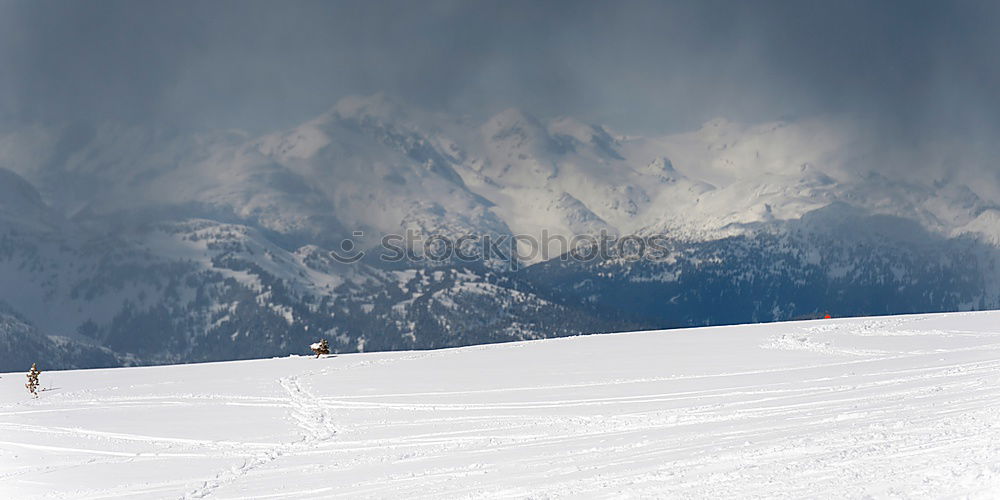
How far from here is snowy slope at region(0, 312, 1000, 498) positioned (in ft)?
76.8

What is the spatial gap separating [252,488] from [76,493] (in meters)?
5.62

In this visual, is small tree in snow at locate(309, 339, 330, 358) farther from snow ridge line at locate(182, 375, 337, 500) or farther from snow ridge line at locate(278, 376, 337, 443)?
snow ridge line at locate(278, 376, 337, 443)

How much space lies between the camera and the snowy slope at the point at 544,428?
23406 millimetres

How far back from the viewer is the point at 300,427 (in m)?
38.4

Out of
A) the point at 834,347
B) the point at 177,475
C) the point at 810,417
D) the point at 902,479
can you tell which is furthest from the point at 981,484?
the point at 834,347

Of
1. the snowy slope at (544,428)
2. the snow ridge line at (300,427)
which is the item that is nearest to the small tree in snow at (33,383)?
the snowy slope at (544,428)

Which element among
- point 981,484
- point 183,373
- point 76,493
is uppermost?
point 183,373

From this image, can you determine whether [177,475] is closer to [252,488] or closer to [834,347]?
[252,488]

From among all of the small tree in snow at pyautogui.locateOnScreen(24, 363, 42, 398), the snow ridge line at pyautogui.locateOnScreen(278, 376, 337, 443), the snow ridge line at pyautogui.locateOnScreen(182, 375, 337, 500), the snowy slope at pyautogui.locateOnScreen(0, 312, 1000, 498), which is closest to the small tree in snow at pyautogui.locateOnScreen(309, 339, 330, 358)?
the snowy slope at pyautogui.locateOnScreen(0, 312, 1000, 498)

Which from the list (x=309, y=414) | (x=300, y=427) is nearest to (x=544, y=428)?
(x=300, y=427)

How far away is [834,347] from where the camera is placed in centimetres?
6106

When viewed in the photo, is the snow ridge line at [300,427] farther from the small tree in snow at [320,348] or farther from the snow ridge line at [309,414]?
the small tree in snow at [320,348]

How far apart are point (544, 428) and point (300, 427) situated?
34.5 ft

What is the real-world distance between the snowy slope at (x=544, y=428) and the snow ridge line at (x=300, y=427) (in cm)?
13
